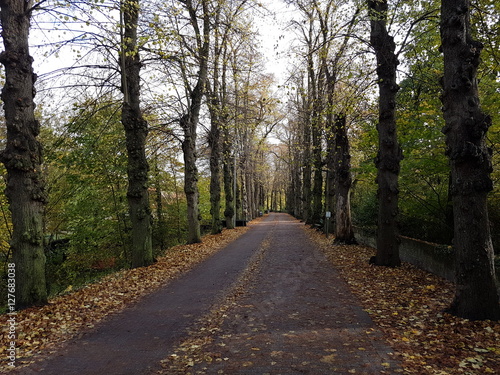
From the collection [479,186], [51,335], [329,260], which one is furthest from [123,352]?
[329,260]

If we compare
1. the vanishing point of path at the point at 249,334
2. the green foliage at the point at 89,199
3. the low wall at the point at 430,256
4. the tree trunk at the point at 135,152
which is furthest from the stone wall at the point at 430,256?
the green foliage at the point at 89,199

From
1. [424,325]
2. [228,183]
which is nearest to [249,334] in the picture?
[424,325]

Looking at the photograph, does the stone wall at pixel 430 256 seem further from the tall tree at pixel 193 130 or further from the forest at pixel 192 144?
the tall tree at pixel 193 130

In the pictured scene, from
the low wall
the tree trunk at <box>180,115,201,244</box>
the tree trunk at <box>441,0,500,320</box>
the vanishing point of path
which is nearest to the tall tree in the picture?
the tree trunk at <box>180,115,201,244</box>

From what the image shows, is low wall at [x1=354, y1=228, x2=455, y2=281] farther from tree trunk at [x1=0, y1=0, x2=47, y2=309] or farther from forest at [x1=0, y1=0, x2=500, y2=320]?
tree trunk at [x1=0, y1=0, x2=47, y2=309]

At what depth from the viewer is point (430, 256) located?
9062 millimetres

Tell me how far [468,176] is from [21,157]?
792cm

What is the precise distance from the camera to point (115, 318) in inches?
241

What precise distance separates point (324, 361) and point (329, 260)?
7.89 metres

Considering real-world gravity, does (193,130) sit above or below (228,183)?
above

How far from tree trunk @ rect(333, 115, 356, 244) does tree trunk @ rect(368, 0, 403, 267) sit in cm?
519

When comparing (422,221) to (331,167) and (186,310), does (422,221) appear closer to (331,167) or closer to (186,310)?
(331,167)

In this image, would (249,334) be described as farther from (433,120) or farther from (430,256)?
(433,120)

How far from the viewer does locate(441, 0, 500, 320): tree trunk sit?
5254 millimetres
